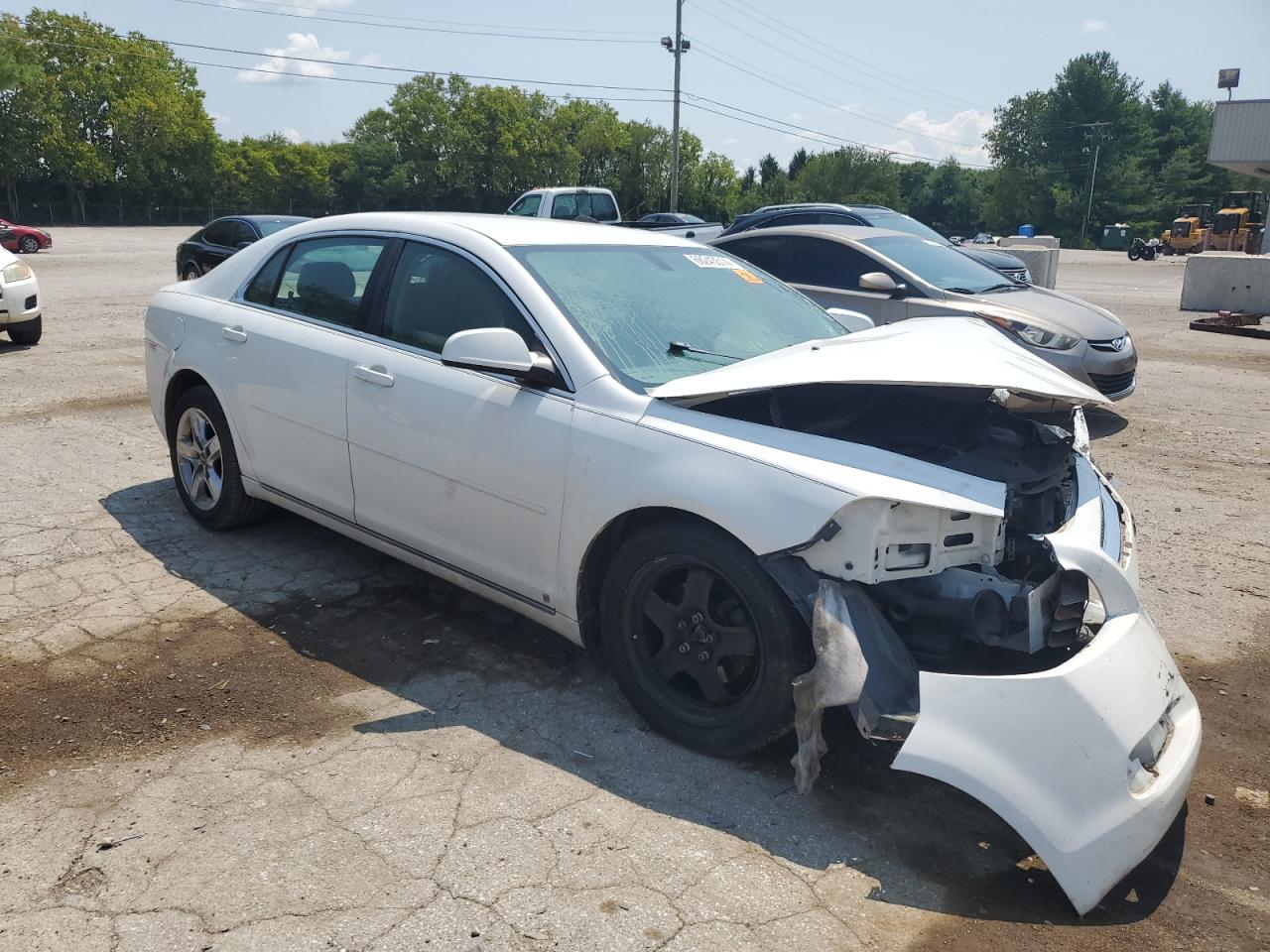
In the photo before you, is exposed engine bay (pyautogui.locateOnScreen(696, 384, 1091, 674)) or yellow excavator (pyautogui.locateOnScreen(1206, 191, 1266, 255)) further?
yellow excavator (pyautogui.locateOnScreen(1206, 191, 1266, 255))

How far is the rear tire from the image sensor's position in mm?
11211

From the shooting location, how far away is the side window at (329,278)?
4352 millimetres

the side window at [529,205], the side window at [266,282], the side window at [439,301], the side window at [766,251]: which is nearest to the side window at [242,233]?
the side window at [529,205]

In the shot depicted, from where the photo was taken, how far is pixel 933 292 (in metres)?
8.66

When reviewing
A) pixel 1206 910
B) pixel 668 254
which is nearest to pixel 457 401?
pixel 668 254

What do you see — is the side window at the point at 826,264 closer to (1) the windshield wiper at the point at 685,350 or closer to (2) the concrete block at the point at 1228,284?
(1) the windshield wiper at the point at 685,350

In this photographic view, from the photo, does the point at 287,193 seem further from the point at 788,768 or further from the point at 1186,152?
the point at 788,768

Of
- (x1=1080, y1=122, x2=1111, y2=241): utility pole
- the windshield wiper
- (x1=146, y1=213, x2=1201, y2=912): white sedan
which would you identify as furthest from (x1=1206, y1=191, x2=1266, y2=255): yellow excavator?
the windshield wiper

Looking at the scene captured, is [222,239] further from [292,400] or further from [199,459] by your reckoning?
[292,400]

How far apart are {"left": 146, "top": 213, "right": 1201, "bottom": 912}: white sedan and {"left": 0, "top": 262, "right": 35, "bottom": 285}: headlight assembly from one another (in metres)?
A: 7.99

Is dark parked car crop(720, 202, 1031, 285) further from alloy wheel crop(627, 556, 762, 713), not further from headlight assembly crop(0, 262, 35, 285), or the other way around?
alloy wheel crop(627, 556, 762, 713)

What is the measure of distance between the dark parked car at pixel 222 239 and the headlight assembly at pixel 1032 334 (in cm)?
1082

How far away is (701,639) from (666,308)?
4.64 ft

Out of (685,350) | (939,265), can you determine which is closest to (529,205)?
(939,265)
